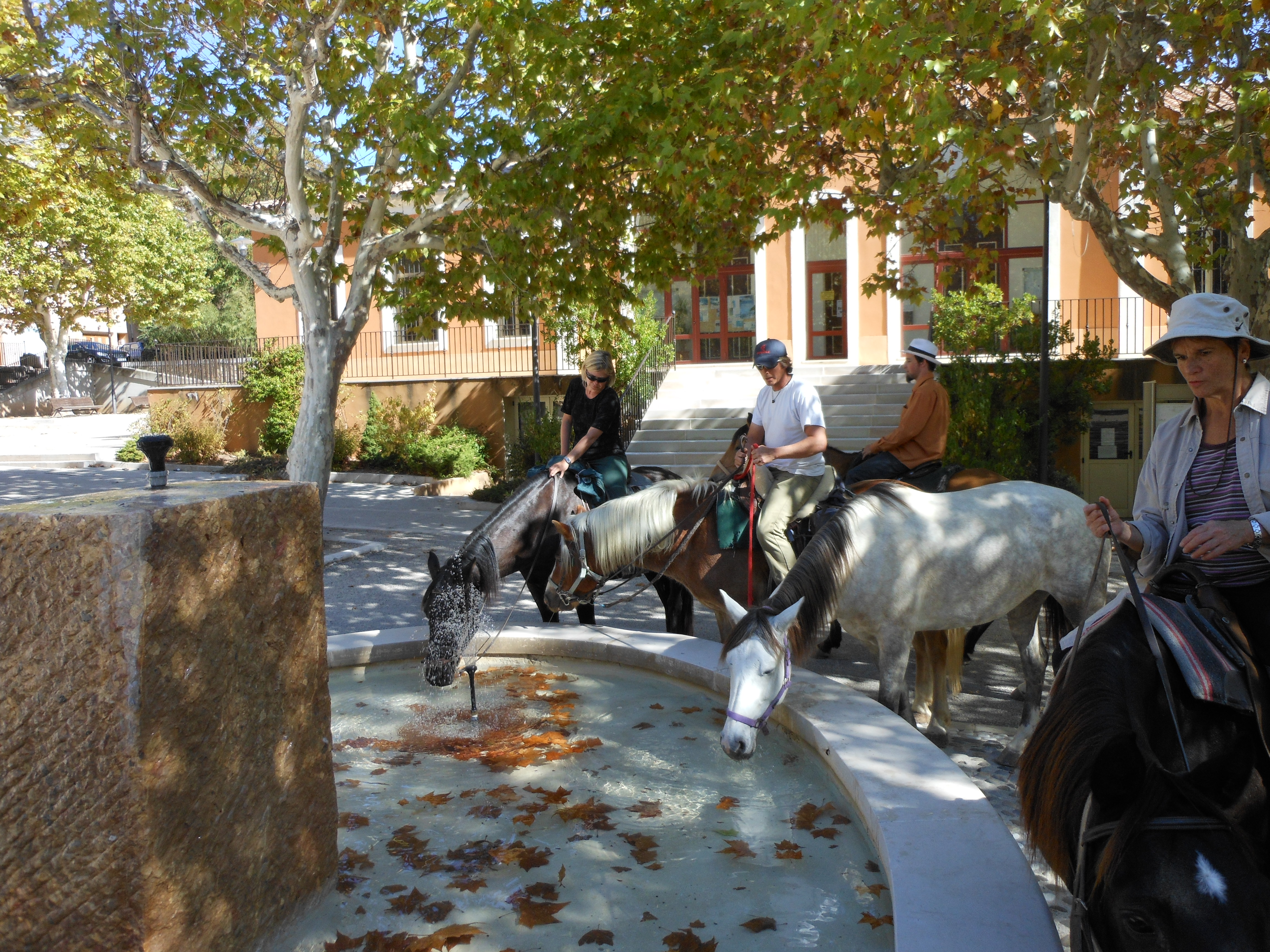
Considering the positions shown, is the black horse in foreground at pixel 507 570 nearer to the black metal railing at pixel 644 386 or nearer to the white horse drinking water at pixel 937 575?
the white horse drinking water at pixel 937 575

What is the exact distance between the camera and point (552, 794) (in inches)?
165

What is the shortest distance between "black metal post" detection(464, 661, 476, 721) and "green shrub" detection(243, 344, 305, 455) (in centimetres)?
1841

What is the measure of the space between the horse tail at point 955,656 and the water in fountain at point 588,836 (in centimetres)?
143

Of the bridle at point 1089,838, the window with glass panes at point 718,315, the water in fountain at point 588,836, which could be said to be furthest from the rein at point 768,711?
the window with glass panes at point 718,315

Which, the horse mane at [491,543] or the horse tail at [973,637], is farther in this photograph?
the horse tail at [973,637]

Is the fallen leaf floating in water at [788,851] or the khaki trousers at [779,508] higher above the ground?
the khaki trousers at [779,508]

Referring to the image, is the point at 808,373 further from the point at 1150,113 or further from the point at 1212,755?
the point at 1212,755

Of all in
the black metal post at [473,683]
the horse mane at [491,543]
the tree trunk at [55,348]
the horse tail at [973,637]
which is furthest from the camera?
the tree trunk at [55,348]

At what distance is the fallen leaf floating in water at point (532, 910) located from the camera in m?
3.21

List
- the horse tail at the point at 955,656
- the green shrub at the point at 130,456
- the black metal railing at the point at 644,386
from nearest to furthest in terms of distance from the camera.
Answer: the horse tail at the point at 955,656
the black metal railing at the point at 644,386
the green shrub at the point at 130,456

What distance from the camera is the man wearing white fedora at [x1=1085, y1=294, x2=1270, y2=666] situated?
3012 mm

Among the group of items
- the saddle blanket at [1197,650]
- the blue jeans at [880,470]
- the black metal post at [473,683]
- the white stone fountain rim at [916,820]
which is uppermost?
the blue jeans at [880,470]

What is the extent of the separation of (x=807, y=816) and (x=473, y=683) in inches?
87.1

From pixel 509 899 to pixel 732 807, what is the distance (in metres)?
1.09
